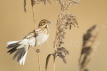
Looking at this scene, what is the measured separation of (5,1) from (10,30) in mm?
321

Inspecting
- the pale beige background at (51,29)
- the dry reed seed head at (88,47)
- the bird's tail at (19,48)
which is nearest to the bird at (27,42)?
the bird's tail at (19,48)

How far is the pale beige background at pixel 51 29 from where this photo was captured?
218 cm

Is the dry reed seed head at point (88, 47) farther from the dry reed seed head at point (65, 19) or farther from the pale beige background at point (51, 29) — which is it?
the pale beige background at point (51, 29)

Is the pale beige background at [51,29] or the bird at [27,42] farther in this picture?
the pale beige background at [51,29]

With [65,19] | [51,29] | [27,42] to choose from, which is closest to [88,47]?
[65,19]

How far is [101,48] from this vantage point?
7.70 ft

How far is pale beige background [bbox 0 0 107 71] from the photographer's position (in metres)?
2.18

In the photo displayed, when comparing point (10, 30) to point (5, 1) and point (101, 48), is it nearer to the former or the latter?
point (5, 1)

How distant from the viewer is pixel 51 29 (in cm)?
211

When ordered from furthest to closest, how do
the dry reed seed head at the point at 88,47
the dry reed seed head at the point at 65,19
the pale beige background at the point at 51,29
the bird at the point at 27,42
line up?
the pale beige background at the point at 51,29
the bird at the point at 27,42
the dry reed seed head at the point at 65,19
the dry reed seed head at the point at 88,47

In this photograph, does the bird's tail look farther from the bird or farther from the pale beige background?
the pale beige background

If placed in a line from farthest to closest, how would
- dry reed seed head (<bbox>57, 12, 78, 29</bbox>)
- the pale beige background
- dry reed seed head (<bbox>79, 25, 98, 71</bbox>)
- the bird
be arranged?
1. the pale beige background
2. the bird
3. dry reed seed head (<bbox>57, 12, 78, 29</bbox>)
4. dry reed seed head (<bbox>79, 25, 98, 71</bbox>)

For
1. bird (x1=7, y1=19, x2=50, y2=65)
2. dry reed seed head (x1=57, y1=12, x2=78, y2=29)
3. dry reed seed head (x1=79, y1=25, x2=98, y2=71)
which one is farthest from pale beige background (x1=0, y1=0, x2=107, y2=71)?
dry reed seed head (x1=79, y1=25, x2=98, y2=71)

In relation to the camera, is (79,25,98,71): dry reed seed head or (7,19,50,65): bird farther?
(7,19,50,65): bird
